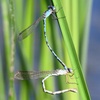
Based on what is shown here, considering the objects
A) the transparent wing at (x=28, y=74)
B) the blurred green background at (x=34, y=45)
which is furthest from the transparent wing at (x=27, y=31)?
the transparent wing at (x=28, y=74)

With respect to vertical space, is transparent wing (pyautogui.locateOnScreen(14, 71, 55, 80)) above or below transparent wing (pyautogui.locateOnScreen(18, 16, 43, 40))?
below

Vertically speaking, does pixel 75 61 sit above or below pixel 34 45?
below

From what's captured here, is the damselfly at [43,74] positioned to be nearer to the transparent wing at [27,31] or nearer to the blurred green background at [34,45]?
the blurred green background at [34,45]

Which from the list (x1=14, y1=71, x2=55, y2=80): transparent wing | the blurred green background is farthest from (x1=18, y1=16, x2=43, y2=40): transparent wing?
(x1=14, y1=71, x2=55, y2=80): transparent wing

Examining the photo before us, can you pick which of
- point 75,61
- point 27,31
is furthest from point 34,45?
point 75,61

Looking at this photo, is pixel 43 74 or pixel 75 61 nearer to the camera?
pixel 75 61

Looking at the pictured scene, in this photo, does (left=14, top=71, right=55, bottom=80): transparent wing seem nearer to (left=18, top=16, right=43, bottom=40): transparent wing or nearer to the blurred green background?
the blurred green background

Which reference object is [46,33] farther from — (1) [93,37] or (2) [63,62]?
(1) [93,37]

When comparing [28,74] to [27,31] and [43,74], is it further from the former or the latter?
[27,31]

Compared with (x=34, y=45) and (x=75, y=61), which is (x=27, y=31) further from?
(x=75, y=61)
